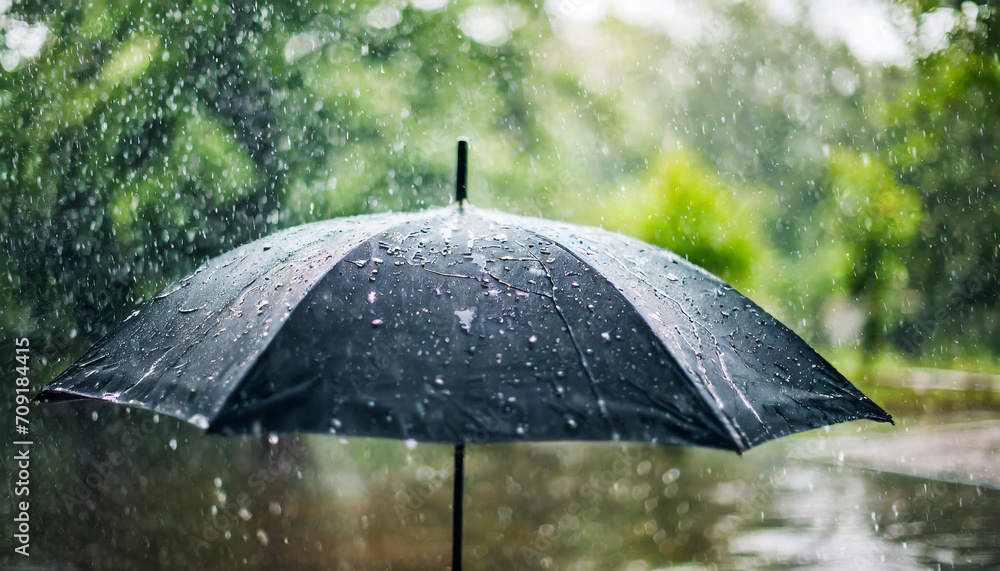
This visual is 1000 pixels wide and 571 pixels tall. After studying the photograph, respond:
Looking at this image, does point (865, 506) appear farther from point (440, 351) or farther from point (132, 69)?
point (132, 69)

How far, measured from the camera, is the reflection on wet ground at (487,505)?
515 cm

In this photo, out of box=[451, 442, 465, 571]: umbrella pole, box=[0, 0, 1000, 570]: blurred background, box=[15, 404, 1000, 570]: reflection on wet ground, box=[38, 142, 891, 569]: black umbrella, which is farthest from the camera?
box=[0, 0, 1000, 570]: blurred background

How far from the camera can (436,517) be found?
5.95 m

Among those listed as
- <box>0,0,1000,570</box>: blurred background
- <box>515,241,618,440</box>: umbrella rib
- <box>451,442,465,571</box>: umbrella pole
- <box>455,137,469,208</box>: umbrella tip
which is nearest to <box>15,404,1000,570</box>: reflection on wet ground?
<box>0,0,1000,570</box>: blurred background

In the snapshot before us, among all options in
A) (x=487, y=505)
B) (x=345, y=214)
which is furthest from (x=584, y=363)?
(x=345, y=214)

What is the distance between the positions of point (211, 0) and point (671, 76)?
21462 mm

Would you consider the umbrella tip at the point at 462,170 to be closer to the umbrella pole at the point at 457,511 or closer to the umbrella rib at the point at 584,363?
the umbrella rib at the point at 584,363

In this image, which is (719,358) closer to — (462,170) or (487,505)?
(462,170)

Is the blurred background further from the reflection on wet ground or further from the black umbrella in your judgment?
the black umbrella

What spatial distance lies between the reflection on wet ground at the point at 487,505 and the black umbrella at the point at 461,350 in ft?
11.1

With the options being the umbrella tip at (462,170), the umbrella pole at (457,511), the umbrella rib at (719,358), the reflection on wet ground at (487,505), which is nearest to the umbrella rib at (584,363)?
the umbrella rib at (719,358)

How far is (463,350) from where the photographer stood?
1.62m

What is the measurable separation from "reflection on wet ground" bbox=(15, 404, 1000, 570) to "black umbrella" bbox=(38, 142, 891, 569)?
339 centimetres

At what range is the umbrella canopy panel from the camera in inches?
59.2
